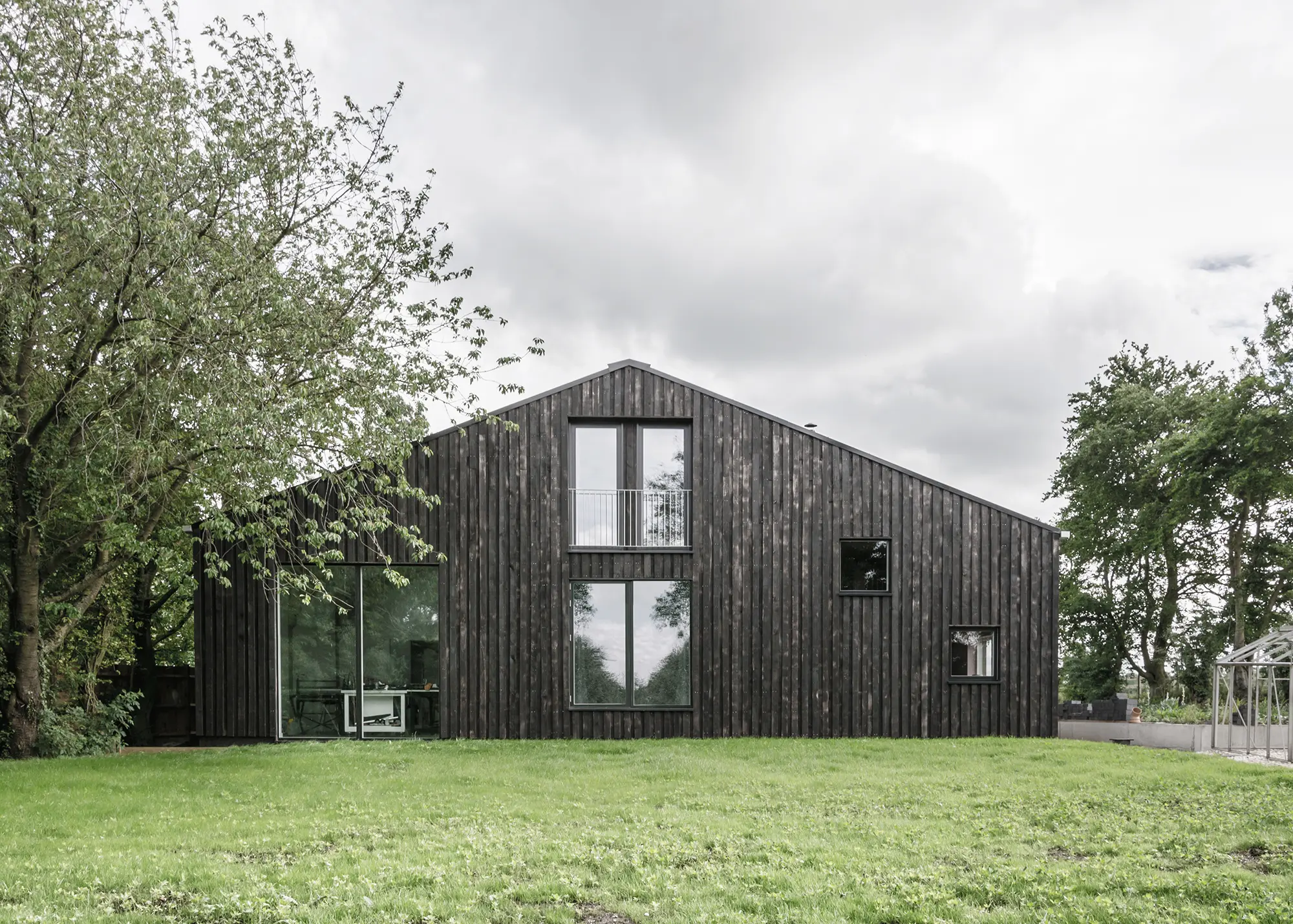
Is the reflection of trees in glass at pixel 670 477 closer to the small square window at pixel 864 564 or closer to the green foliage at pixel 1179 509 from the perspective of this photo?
the small square window at pixel 864 564

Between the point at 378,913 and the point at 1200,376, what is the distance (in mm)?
29713

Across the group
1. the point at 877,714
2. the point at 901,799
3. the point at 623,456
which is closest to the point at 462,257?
the point at 623,456

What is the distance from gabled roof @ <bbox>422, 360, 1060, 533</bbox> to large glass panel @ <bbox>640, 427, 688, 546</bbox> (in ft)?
2.79

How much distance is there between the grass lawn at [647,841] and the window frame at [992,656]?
123 inches

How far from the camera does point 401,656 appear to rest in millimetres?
14750

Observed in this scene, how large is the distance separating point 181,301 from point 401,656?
6889 mm

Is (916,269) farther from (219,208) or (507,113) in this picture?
(219,208)

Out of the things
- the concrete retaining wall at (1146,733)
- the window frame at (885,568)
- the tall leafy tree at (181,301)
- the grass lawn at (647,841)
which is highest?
the tall leafy tree at (181,301)

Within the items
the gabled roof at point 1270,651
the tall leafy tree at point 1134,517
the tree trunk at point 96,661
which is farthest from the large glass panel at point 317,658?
the tall leafy tree at point 1134,517

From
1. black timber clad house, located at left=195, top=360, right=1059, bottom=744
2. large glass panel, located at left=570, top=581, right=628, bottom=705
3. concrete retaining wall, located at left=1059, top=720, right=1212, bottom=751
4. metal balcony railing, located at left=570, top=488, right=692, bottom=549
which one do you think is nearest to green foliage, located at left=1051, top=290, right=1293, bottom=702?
concrete retaining wall, located at left=1059, top=720, right=1212, bottom=751

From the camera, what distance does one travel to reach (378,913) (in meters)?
5.01

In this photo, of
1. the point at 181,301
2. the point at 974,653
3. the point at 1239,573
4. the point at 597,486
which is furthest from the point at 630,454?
the point at 1239,573

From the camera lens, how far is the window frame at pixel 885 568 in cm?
1504

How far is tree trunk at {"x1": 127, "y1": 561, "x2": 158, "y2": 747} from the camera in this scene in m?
15.0
